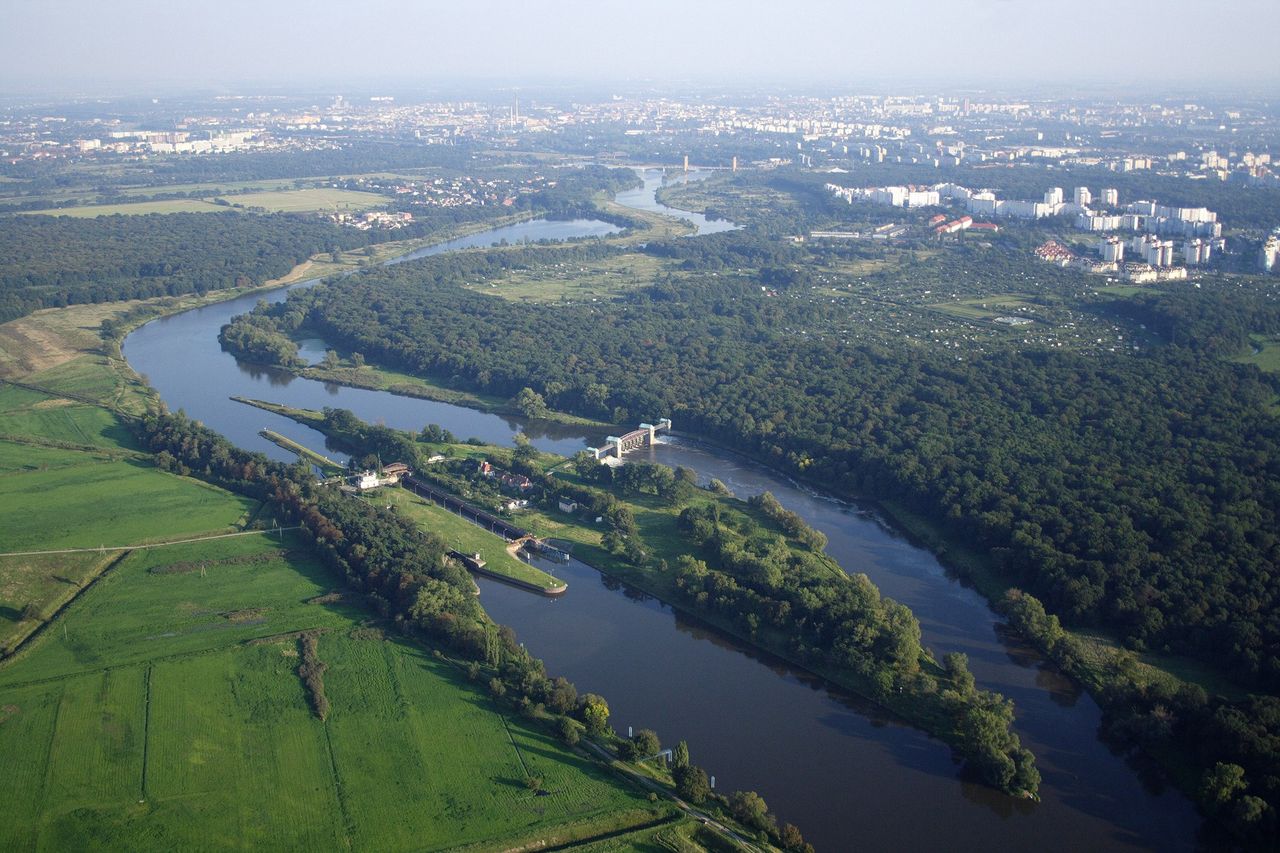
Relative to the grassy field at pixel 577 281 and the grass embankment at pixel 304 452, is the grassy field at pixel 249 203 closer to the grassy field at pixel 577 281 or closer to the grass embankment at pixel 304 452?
the grassy field at pixel 577 281

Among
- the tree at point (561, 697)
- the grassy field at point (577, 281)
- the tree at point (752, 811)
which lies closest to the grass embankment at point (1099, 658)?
the tree at point (752, 811)

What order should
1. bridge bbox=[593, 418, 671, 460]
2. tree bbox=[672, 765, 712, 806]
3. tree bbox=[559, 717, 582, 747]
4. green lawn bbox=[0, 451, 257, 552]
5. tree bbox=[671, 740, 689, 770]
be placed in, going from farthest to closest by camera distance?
bridge bbox=[593, 418, 671, 460]
green lawn bbox=[0, 451, 257, 552]
tree bbox=[559, 717, 582, 747]
tree bbox=[671, 740, 689, 770]
tree bbox=[672, 765, 712, 806]

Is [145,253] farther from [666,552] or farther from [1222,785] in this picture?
[1222,785]

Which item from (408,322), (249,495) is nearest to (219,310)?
(408,322)

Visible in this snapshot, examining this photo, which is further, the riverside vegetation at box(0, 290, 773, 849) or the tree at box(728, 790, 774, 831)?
the riverside vegetation at box(0, 290, 773, 849)

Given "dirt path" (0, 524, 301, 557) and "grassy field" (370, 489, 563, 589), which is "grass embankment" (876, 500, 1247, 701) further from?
"dirt path" (0, 524, 301, 557)

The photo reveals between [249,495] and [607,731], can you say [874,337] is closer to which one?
[249,495]

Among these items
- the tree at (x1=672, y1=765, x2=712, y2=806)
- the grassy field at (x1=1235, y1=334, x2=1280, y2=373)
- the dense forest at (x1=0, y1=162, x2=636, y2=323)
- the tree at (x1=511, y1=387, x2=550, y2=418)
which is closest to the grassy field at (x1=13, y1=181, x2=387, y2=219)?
the dense forest at (x1=0, y1=162, x2=636, y2=323)
